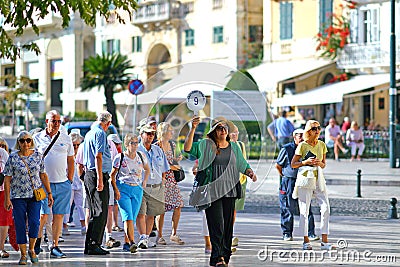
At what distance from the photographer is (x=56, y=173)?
12.3 metres

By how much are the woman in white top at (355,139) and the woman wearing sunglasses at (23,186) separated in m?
23.5

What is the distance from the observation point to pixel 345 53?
4069 cm

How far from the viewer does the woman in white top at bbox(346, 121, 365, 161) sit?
1326 inches

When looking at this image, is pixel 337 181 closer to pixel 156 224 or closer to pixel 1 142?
pixel 156 224

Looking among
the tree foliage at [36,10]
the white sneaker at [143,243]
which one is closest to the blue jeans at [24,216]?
the white sneaker at [143,243]

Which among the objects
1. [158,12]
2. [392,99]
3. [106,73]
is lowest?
[392,99]

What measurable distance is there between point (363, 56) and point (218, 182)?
97.5ft

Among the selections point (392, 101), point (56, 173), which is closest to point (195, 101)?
point (56, 173)

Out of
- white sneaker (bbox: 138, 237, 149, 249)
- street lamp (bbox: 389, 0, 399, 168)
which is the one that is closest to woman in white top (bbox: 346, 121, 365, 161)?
street lamp (bbox: 389, 0, 399, 168)

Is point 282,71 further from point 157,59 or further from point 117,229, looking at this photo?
point 117,229

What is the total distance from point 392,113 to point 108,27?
34.4 metres

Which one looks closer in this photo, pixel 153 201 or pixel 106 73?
pixel 153 201

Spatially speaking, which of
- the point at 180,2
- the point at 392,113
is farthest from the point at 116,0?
the point at 180,2

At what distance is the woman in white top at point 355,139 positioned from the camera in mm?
33688
